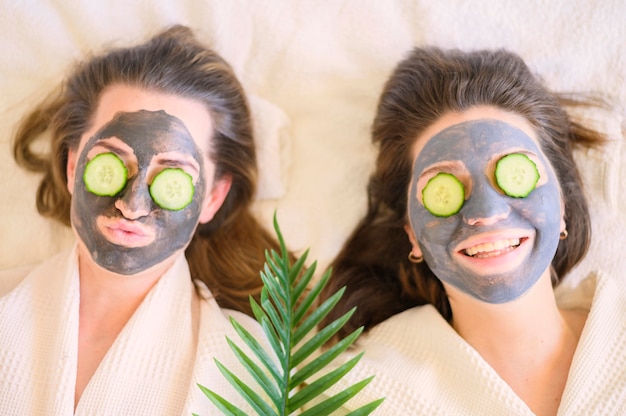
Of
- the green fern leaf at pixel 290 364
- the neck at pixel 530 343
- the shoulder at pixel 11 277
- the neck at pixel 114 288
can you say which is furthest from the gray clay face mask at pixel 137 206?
the neck at pixel 530 343

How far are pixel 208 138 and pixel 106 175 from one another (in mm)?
301

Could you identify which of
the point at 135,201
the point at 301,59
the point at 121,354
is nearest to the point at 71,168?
the point at 135,201

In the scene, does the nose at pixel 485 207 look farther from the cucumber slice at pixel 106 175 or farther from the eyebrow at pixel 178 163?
the cucumber slice at pixel 106 175

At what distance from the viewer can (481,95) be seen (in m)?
1.69

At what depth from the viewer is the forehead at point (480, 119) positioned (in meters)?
1.66

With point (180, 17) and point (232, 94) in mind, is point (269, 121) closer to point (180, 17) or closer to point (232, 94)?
point (232, 94)

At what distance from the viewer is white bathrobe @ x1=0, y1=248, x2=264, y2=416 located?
1651 millimetres

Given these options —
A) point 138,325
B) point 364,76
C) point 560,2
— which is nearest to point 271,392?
point 138,325

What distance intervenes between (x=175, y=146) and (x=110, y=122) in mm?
189

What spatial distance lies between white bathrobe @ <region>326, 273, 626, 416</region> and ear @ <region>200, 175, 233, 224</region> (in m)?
0.55

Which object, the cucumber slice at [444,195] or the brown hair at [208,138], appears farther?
the brown hair at [208,138]

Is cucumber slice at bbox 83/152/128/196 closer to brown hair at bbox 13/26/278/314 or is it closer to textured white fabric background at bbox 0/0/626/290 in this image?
brown hair at bbox 13/26/278/314

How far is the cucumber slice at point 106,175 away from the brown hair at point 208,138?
0.67ft

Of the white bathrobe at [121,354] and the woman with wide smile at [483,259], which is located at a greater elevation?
the woman with wide smile at [483,259]
